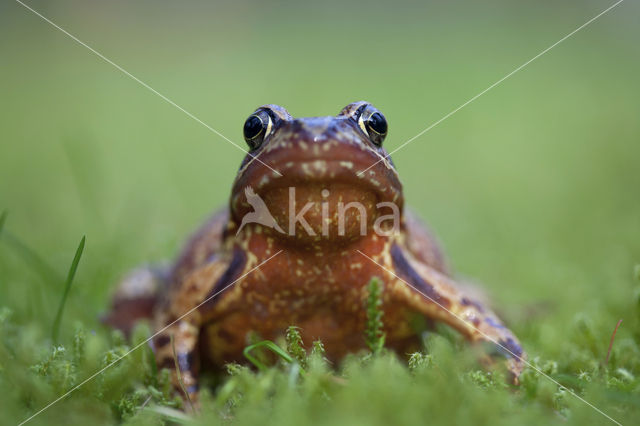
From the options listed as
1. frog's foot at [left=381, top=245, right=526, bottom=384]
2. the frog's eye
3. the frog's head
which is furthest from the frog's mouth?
frog's foot at [left=381, top=245, right=526, bottom=384]

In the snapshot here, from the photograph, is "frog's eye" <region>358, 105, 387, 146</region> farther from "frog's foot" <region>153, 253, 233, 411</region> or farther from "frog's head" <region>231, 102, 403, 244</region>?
"frog's foot" <region>153, 253, 233, 411</region>

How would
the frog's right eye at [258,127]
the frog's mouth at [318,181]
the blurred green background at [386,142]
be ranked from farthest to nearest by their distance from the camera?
the blurred green background at [386,142], the frog's right eye at [258,127], the frog's mouth at [318,181]

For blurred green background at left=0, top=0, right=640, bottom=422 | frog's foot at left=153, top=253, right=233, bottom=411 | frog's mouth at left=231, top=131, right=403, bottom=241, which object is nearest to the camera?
frog's mouth at left=231, top=131, right=403, bottom=241

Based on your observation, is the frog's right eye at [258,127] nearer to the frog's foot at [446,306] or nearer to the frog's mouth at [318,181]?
the frog's mouth at [318,181]

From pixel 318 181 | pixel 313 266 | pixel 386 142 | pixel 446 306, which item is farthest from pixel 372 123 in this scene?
pixel 386 142

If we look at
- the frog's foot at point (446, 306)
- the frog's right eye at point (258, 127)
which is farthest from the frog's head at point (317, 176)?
the frog's foot at point (446, 306)

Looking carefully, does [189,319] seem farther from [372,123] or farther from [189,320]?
[372,123]
